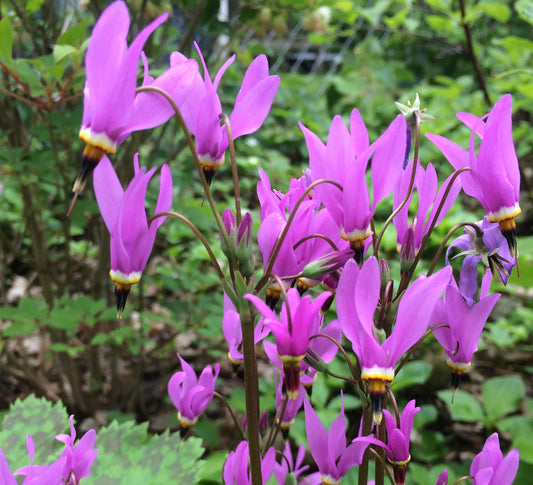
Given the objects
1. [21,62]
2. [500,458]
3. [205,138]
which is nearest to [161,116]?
[205,138]

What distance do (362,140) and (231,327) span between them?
1.06ft

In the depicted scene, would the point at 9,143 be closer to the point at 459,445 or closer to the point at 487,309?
the point at 487,309

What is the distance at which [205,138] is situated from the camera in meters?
0.60

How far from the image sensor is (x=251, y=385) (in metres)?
0.62

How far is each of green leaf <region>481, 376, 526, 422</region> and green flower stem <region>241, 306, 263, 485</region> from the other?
4.58 ft

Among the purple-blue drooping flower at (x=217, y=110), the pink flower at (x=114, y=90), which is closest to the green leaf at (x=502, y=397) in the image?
the purple-blue drooping flower at (x=217, y=110)

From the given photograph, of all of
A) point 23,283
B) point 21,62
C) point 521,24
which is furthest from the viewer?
point 521,24

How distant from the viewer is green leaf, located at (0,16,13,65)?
100 centimetres

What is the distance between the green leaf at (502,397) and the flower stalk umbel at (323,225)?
46.6 inches

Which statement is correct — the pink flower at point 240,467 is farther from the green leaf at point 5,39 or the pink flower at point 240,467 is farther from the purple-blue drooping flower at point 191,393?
the green leaf at point 5,39

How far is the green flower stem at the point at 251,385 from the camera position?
23.8 inches

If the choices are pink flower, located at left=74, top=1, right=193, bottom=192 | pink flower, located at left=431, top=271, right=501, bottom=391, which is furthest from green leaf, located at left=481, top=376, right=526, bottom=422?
pink flower, located at left=74, top=1, right=193, bottom=192

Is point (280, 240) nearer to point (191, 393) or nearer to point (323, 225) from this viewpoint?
point (323, 225)

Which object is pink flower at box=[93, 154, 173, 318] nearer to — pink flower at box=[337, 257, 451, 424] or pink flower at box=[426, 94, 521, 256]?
pink flower at box=[337, 257, 451, 424]
